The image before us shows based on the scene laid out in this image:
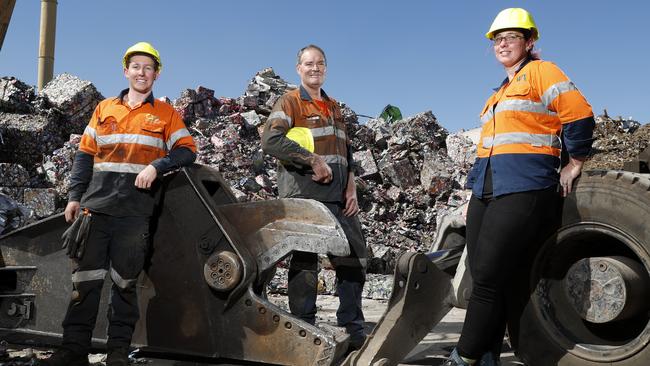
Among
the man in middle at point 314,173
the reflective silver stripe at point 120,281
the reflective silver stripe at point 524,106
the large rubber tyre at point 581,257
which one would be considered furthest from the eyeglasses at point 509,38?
the reflective silver stripe at point 120,281

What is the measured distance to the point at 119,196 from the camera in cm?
326

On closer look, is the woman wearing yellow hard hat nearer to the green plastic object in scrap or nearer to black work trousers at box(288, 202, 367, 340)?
black work trousers at box(288, 202, 367, 340)

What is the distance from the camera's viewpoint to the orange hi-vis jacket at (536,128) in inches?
101

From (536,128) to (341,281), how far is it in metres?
1.60

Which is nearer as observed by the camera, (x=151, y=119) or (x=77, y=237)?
(x=77, y=237)

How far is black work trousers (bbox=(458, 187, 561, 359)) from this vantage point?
260 centimetres

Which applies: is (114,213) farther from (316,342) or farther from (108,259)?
(316,342)

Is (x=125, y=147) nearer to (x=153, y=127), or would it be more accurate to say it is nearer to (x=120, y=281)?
(x=153, y=127)

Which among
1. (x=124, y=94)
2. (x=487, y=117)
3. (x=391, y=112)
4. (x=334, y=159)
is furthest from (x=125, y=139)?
(x=391, y=112)

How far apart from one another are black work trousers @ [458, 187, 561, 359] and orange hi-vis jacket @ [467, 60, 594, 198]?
7cm

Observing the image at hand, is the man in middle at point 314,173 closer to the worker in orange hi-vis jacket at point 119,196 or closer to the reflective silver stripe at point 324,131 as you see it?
the reflective silver stripe at point 324,131

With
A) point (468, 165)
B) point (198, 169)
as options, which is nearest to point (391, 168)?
point (468, 165)

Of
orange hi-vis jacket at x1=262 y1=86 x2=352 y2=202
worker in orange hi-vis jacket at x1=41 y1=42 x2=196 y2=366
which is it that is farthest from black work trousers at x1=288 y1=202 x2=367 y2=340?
worker in orange hi-vis jacket at x1=41 y1=42 x2=196 y2=366

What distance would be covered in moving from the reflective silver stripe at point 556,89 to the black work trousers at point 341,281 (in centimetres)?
150
